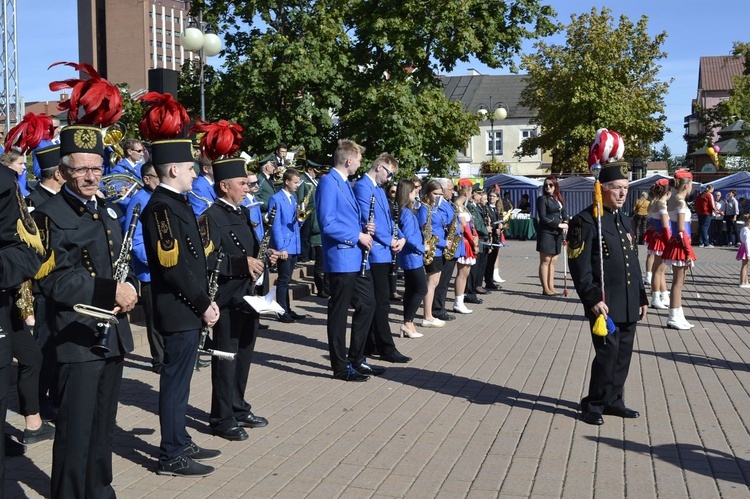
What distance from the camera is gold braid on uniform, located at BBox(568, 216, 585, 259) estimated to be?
7434 mm

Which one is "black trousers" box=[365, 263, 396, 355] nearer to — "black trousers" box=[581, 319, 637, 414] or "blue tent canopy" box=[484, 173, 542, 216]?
"black trousers" box=[581, 319, 637, 414]

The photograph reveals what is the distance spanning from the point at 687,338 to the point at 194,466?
7633 millimetres

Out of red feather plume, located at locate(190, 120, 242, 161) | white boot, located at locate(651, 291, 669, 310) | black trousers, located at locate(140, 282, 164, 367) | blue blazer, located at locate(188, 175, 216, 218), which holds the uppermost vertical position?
red feather plume, located at locate(190, 120, 242, 161)

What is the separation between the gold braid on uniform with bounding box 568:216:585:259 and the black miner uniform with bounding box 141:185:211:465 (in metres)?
2.98

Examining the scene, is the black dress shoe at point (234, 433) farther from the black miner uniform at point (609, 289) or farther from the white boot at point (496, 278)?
the white boot at point (496, 278)

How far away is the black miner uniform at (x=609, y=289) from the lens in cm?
742

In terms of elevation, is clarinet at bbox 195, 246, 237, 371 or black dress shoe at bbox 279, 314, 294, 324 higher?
clarinet at bbox 195, 246, 237, 371

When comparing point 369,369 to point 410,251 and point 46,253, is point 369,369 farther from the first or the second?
point 46,253

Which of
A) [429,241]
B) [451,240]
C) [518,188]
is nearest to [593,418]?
[429,241]

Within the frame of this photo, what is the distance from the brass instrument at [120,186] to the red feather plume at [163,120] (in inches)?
117

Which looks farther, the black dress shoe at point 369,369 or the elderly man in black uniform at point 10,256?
the black dress shoe at point 369,369

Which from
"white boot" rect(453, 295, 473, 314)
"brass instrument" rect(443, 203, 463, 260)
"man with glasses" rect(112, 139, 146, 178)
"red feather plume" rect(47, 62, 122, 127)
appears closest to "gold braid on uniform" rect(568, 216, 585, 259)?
"red feather plume" rect(47, 62, 122, 127)

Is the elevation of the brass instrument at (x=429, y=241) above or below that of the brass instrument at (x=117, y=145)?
below

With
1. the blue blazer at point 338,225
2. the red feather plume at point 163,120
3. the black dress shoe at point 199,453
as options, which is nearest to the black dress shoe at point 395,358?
the blue blazer at point 338,225
